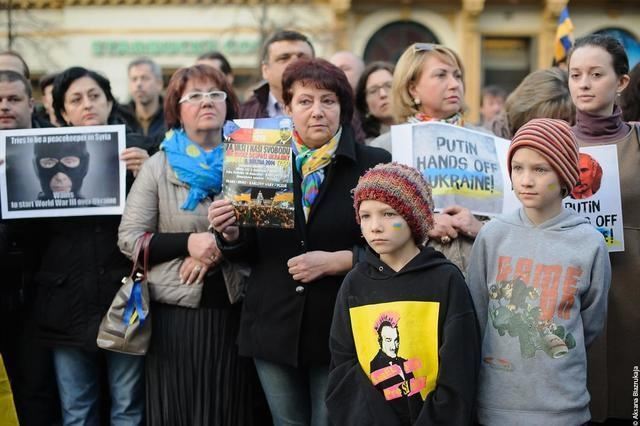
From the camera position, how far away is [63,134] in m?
4.46

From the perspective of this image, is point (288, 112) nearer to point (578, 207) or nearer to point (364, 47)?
point (578, 207)

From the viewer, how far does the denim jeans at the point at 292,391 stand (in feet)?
12.6

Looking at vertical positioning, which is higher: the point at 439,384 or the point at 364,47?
the point at 364,47

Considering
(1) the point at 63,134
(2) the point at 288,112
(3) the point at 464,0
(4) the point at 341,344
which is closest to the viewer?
(4) the point at 341,344

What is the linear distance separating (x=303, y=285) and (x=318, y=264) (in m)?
0.15

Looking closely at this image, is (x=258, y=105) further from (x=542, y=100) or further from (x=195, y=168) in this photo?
(x=542, y=100)

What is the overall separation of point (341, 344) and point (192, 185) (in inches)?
54.1

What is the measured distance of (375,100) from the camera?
229 inches

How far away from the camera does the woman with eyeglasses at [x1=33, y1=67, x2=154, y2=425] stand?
4.39 meters

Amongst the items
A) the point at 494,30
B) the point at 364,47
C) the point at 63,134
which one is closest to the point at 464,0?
the point at 494,30

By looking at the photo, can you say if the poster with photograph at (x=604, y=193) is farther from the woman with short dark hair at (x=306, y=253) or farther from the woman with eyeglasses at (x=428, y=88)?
the woman with short dark hair at (x=306, y=253)

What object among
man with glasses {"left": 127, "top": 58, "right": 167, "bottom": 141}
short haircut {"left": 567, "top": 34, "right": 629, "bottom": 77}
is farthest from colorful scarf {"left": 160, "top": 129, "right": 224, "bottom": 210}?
man with glasses {"left": 127, "top": 58, "right": 167, "bottom": 141}

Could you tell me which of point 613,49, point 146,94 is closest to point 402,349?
point 613,49

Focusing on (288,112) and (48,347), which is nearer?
(288,112)
